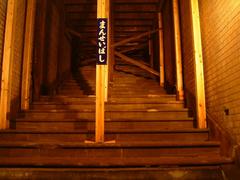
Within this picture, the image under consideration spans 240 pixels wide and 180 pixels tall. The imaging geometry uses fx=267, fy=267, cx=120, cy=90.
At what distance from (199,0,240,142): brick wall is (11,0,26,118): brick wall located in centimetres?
276

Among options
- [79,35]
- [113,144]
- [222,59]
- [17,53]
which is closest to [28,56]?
[17,53]

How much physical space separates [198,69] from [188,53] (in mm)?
594

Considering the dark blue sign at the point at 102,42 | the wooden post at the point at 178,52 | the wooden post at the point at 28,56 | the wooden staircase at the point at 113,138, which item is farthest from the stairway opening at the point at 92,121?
the dark blue sign at the point at 102,42

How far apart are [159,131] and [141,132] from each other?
0.74 feet

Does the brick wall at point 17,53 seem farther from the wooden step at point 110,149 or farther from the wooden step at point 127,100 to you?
the wooden step at point 110,149

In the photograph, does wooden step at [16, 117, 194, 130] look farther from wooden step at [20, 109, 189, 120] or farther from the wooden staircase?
wooden step at [20, 109, 189, 120]

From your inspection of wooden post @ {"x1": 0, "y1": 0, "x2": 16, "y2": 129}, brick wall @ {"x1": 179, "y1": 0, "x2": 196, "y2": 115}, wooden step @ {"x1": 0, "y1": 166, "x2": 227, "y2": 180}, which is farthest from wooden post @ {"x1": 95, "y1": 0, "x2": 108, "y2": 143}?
brick wall @ {"x1": 179, "y1": 0, "x2": 196, "y2": 115}

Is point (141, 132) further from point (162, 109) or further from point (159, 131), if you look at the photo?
point (162, 109)

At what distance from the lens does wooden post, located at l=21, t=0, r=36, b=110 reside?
14.0ft

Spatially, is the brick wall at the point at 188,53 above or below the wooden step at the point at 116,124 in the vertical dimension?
above

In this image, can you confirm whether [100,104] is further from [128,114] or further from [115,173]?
[115,173]

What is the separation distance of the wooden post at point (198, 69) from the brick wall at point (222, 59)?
3.3 inches

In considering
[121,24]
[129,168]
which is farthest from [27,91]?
[121,24]

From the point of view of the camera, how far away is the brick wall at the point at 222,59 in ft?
9.50
